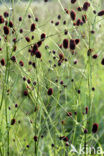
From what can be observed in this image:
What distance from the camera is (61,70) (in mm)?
1369

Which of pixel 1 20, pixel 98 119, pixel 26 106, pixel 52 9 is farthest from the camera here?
pixel 26 106

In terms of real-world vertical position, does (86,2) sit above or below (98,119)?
above

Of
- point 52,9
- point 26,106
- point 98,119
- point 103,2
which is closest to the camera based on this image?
point 103,2

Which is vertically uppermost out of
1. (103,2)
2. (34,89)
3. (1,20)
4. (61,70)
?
(103,2)

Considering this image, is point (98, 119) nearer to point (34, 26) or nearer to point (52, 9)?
point (52, 9)

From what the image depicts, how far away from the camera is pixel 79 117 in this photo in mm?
2512

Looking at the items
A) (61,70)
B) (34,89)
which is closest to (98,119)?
(61,70)

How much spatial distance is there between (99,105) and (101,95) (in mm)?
149

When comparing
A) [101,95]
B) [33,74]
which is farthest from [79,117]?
[33,74]

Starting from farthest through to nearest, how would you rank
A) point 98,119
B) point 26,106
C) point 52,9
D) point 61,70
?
point 26,106 < point 98,119 < point 52,9 < point 61,70

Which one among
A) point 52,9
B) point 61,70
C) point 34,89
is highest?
point 52,9

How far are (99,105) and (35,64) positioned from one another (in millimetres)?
1583

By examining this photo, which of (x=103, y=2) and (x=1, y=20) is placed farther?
(x=103, y=2)

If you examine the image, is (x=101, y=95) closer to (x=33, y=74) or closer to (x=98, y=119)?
(x=98, y=119)
